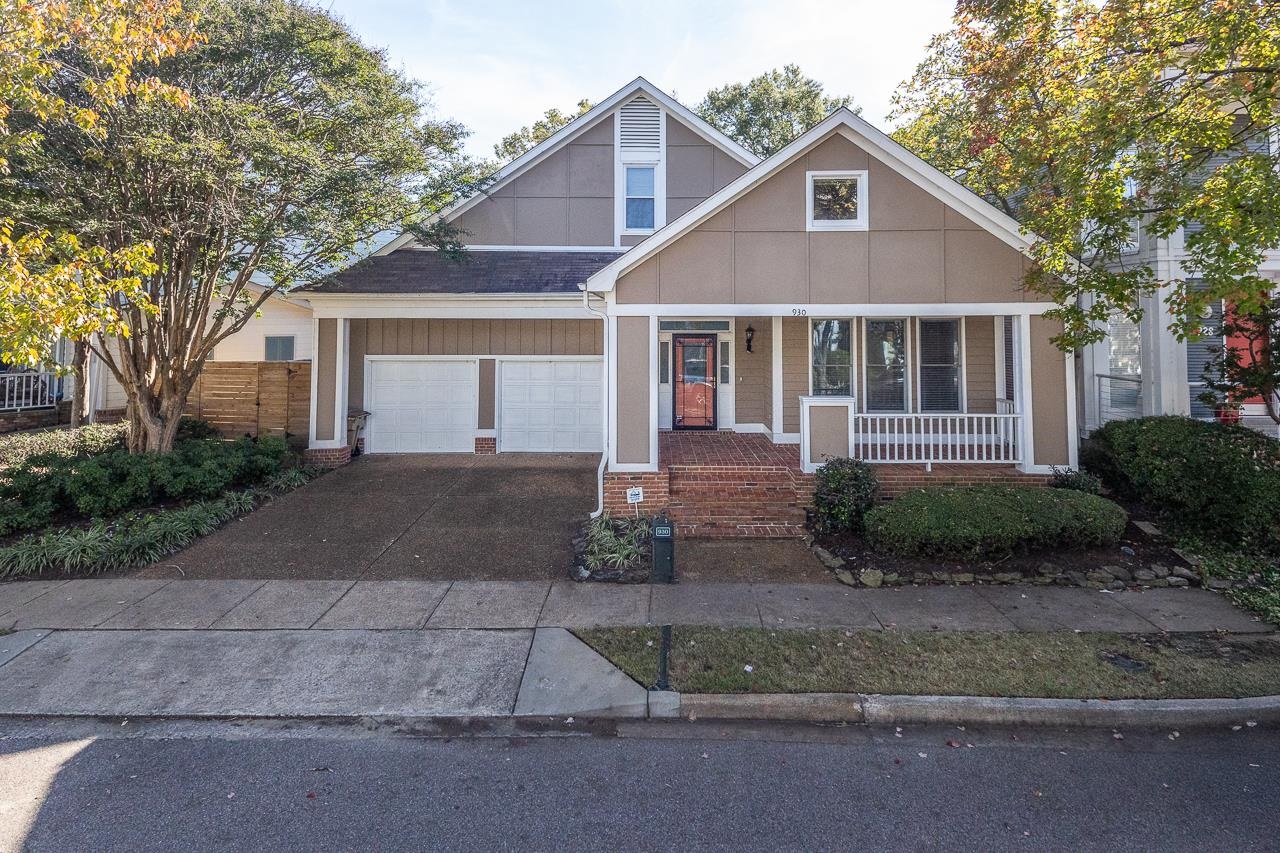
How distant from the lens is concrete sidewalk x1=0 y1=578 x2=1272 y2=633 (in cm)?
555

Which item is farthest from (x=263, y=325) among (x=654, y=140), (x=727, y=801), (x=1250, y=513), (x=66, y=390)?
(x=1250, y=513)

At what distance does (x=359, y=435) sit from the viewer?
12.4 meters

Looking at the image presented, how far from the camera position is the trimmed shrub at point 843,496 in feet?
25.2

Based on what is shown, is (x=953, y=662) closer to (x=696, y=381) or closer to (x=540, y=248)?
(x=696, y=381)

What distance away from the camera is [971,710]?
412 cm

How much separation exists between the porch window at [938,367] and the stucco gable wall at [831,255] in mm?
1768

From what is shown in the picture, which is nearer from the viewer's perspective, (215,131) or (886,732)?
(886,732)

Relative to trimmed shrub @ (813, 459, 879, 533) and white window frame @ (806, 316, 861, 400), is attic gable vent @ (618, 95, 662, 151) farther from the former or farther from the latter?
trimmed shrub @ (813, 459, 879, 533)

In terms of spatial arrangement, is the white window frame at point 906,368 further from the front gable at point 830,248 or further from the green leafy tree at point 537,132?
the green leafy tree at point 537,132

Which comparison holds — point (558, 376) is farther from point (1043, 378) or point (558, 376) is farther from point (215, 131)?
point (1043, 378)

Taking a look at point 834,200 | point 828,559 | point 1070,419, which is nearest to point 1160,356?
point 1070,419

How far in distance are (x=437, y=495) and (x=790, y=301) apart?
19.9 ft

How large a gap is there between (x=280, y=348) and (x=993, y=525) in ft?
47.2

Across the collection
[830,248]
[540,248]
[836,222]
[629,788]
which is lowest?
[629,788]
